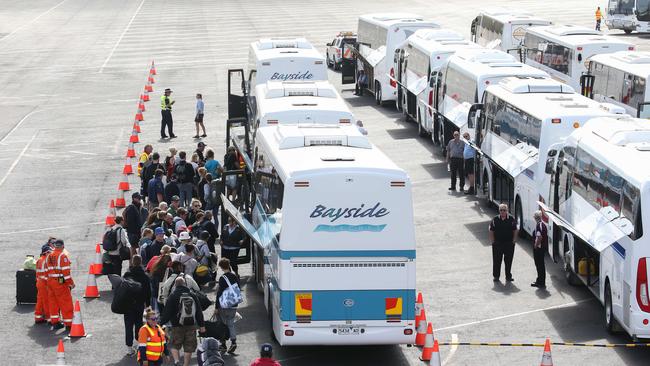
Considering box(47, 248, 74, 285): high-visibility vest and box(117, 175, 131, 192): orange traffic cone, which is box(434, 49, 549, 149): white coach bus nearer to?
box(117, 175, 131, 192): orange traffic cone

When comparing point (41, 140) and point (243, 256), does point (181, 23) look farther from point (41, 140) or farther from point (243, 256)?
point (243, 256)

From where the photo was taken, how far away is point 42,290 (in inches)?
→ 857

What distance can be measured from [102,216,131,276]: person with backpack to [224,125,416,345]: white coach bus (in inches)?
234

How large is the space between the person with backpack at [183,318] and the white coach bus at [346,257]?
1.28 metres

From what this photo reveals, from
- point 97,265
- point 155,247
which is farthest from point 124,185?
point 155,247

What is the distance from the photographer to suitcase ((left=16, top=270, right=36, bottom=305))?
23156 millimetres

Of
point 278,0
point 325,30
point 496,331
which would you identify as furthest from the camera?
point 278,0

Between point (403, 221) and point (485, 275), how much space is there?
675 cm

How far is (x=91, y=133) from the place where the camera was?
149 ft

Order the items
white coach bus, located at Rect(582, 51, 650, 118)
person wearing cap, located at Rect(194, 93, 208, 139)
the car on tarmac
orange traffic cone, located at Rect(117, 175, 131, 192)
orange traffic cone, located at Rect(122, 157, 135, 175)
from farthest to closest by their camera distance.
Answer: the car on tarmac
person wearing cap, located at Rect(194, 93, 208, 139)
orange traffic cone, located at Rect(122, 157, 135, 175)
white coach bus, located at Rect(582, 51, 650, 118)
orange traffic cone, located at Rect(117, 175, 131, 192)

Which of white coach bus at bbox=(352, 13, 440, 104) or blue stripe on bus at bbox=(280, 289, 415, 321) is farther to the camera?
white coach bus at bbox=(352, 13, 440, 104)

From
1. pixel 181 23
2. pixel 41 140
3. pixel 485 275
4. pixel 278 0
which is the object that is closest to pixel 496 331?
pixel 485 275

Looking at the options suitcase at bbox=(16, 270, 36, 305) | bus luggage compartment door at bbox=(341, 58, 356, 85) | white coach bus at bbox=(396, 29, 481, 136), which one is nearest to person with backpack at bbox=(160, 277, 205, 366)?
suitcase at bbox=(16, 270, 36, 305)

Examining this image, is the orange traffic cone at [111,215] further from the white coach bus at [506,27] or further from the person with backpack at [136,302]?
the white coach bus at [506,27]
